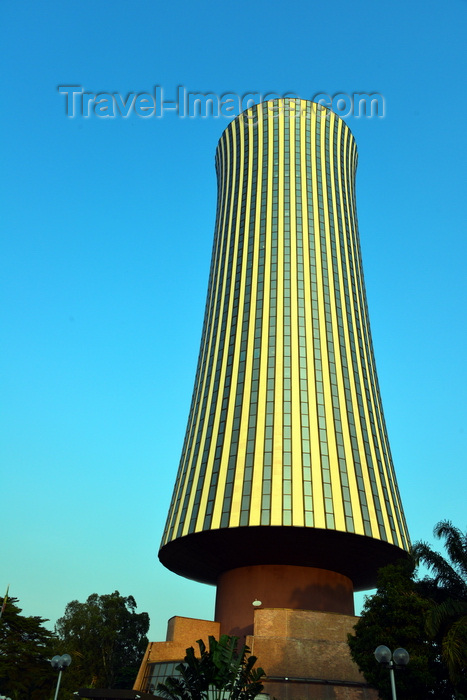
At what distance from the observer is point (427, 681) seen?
77.2 feet

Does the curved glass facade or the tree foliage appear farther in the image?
the curved glass facade

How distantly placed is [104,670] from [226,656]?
147ft

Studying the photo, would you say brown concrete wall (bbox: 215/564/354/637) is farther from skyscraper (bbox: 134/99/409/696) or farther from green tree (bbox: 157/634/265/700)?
green tree (bbox: 157/634/265/700)

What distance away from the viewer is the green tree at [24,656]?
40875 mm

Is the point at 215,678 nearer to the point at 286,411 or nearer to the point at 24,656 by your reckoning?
the point at 286,411

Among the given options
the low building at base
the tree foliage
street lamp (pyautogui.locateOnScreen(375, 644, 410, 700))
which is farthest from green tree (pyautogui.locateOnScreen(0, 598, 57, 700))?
street lamp (pyautogui.locateOnScreen(375, 644, 410, 700))

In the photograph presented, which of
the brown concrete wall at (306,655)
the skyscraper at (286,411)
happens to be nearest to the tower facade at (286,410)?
the skyscraper at (286,411)

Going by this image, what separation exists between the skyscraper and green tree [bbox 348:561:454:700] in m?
7.84

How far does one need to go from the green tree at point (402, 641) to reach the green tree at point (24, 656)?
2481 centimetres

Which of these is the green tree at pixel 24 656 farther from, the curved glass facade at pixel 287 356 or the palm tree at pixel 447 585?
the palm tree at pixel 447 585

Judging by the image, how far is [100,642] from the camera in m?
61.9

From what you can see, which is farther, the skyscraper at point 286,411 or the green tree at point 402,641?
the skyscraper at point 286,411

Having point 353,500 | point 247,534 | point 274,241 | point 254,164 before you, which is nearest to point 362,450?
point 353,500

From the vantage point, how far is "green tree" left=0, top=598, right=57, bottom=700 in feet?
134
